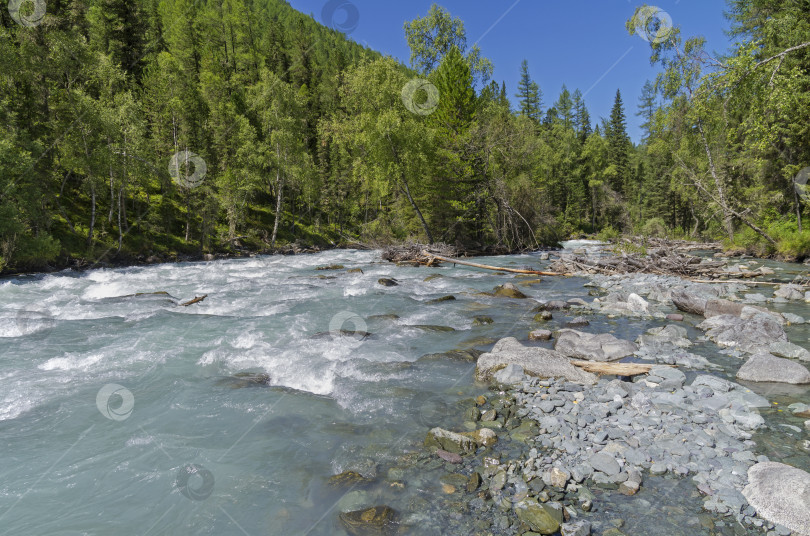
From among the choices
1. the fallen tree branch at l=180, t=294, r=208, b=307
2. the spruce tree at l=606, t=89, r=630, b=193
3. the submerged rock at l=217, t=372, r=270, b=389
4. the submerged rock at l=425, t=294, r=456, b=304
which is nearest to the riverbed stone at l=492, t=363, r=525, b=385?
the submerged rock at l=217, t=372, r=270, b=389

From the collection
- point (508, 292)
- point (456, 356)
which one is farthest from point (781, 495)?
point (508, 292)

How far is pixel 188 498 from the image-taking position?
4.50 m

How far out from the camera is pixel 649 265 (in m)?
18.7

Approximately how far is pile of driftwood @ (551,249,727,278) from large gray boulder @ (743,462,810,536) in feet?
52.7

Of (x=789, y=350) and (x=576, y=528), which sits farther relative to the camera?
(x=789, y=350)

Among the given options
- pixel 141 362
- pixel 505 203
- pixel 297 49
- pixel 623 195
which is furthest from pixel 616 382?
pixel 623 195

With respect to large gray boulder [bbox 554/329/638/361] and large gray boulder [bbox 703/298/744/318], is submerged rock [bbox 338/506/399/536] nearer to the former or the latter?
large gray boulder [bbox 554/329/638/361]

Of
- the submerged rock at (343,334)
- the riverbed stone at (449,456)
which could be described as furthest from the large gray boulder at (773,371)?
the submerged rock at (343,334)

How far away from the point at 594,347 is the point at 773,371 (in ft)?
9.32

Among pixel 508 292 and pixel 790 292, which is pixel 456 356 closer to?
pixel 508 292

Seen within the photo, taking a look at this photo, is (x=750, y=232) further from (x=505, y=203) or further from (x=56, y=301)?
(x=56, y=301)

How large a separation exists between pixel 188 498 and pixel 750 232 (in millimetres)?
33111

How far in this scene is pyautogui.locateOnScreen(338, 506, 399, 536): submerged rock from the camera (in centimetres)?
391

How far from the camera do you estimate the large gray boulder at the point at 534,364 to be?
713 cm
